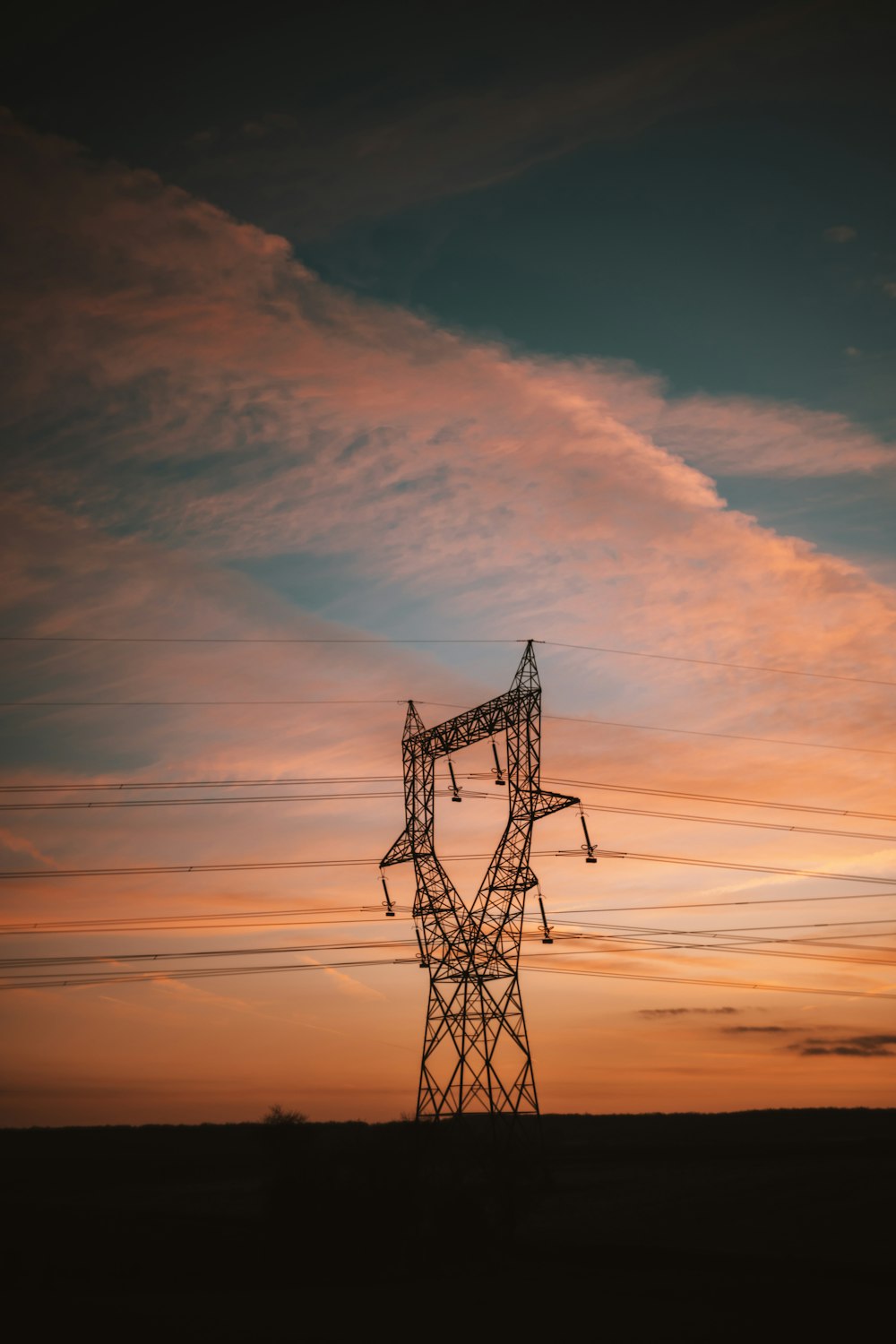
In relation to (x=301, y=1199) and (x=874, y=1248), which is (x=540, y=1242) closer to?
(x=301, y=1199)

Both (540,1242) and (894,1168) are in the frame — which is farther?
(894,1168)

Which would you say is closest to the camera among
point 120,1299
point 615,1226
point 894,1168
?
point 120,1299

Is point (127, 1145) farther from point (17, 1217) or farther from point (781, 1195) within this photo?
point (781, 1195)

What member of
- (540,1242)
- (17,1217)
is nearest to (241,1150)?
(17,1217)

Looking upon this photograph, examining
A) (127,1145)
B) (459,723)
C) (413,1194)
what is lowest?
(127,1145)

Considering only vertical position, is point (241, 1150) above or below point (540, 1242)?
below

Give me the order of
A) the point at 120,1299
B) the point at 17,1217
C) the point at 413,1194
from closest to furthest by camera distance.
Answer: the point at 120,1299
the point at 413,1194
the point at 17,1217
